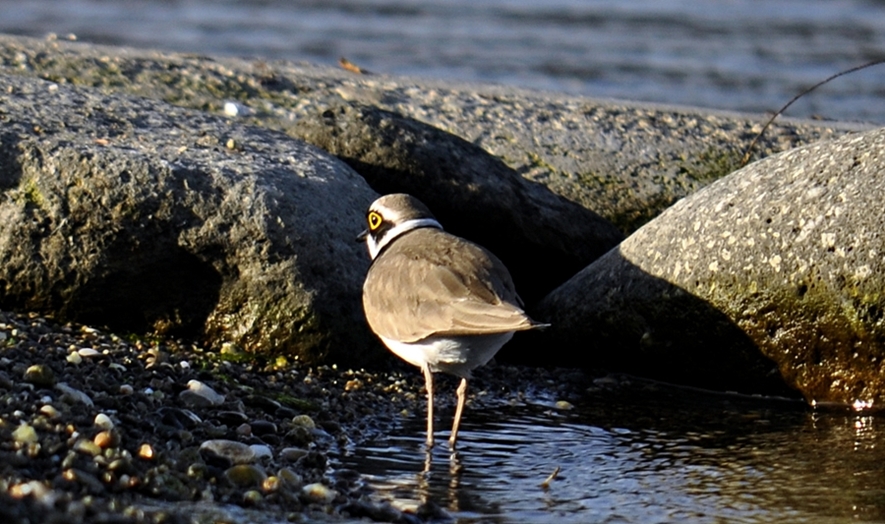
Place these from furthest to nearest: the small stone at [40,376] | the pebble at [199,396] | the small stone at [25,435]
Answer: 1. the pebble at [199,396]
2. the small stone at [40,376]
3. the small stone at [25,435]

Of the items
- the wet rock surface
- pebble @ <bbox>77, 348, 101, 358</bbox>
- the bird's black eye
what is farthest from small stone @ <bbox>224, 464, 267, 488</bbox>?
the bird's black eye

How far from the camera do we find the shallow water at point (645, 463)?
5.58 m

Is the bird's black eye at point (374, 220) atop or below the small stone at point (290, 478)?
atop

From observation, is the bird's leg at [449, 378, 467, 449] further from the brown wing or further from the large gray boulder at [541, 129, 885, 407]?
the large gray boulder at [541, 129, 885, 407]

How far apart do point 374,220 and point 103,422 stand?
7.68 feet

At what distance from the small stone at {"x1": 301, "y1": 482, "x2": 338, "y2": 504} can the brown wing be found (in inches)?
45.5

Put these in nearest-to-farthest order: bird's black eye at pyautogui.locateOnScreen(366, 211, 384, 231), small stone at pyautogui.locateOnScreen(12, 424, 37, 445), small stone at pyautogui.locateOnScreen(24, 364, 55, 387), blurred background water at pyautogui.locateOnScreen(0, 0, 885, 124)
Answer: small stone at pyautogui.locateOnScreen(12, 424, 37, 445) < small stone at pyautogui.locateOnScreen(24, 364, 55, 387) < bird's black eye at pyautogui.locateOnScreen(366, 211, 384, 231) < blurred background water at pyautogui.locateOnScreen(0, 0, 885, 124)

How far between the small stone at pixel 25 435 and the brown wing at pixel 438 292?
2.02m

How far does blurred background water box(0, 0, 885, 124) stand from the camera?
16109 millimetres

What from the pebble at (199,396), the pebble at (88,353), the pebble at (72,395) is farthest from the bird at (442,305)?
the pebble at (72,395)

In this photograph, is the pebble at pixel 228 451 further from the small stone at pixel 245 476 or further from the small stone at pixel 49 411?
the small stone at pixel 49 411

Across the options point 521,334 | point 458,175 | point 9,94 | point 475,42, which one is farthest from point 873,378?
point 475,42

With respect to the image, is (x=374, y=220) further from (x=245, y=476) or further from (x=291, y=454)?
(x=245, y=476)

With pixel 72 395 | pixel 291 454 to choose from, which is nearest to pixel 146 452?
pixel 72 395
